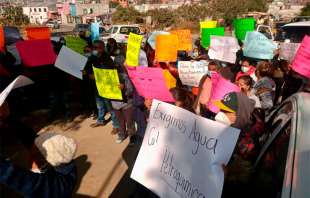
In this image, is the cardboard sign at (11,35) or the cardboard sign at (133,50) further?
the cardboard sign at (11,35)

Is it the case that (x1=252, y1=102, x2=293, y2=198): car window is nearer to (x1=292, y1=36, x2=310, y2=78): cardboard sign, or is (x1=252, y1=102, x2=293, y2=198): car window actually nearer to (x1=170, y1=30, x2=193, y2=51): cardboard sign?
(x1=292, y1=36, x2=310, y2=78): cardboard sign

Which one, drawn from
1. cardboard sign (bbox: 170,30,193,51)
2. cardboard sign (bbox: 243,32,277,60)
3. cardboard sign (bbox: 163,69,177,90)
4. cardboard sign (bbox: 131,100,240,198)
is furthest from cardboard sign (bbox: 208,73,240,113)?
cardboard sign (bbox: 170,30,193,51)

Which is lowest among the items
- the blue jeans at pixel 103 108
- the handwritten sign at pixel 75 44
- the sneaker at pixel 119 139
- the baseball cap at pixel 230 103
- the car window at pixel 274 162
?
the sneaker at pixel 119 139

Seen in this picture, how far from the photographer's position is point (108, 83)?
18.0ft

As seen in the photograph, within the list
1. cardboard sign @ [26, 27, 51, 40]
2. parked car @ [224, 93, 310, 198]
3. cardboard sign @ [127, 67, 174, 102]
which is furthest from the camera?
cardboard sign @ [26, 27, 51, 40]

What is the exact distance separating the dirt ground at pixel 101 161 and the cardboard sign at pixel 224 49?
2564mm

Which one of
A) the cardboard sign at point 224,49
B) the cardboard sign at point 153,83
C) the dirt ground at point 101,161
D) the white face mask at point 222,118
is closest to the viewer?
the white face mask at point 222,118

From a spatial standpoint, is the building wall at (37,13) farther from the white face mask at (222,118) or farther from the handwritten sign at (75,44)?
the white face mask at (222,118)

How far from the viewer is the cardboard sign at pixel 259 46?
6.39 m

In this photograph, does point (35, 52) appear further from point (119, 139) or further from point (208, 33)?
point (208, 33)

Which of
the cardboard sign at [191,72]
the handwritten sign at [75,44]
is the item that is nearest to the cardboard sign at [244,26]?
the cardboard sign at [191,72]

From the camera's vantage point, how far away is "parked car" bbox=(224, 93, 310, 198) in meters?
1.45

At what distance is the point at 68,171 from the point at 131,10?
61.5 m

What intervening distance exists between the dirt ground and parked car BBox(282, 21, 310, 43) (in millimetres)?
A: 6413
